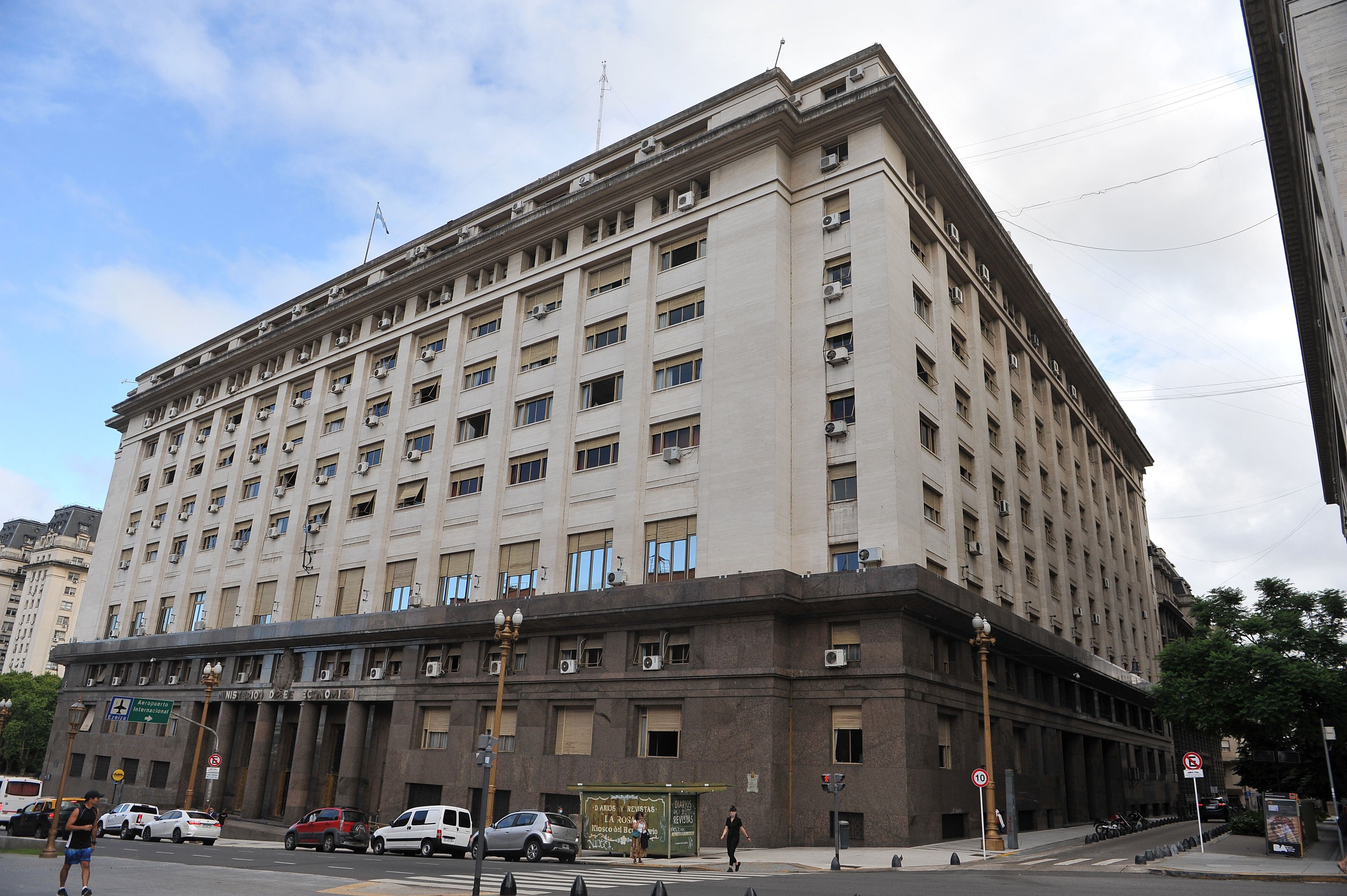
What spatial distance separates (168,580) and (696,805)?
47.8 m

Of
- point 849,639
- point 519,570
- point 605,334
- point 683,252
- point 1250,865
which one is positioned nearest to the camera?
point 1250,865

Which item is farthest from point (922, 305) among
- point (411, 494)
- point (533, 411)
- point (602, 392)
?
point (411, 494)

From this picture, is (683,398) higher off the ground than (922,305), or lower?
lower

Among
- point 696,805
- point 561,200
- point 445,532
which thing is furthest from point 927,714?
point 561,200

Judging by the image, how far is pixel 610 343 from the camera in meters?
43.0

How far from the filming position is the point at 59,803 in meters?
30.0

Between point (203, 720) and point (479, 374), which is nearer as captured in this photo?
point (203, 720)

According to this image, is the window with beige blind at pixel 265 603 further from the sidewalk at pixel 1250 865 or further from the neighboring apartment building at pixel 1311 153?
the neighboring apartment building at pixel 1311 153

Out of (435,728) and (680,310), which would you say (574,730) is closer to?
(435,728)

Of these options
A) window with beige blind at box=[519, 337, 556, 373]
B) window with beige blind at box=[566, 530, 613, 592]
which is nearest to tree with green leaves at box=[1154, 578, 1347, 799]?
window with beige blind at box=[566, 530, 613, 592]

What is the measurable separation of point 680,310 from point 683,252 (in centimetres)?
313

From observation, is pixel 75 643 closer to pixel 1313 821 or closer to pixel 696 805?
pixel 696 805

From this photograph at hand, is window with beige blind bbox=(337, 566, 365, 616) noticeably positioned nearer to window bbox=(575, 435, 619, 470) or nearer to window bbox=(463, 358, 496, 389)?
window bbox=(463, 358, 496, 389)

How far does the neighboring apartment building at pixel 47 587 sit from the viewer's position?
468 ft
